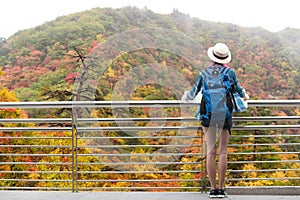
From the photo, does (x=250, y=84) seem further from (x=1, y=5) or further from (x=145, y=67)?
(x=1, y=5)

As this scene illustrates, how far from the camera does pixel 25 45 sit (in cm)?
2141

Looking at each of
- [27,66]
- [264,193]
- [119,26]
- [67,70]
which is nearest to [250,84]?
[119,26]

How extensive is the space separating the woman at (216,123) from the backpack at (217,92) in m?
0.02

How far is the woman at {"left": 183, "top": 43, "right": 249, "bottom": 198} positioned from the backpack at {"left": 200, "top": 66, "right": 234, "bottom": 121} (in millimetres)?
20

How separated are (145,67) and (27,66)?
15.4m

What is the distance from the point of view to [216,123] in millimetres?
3777

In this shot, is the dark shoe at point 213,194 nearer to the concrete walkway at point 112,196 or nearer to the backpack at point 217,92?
the concrete walkway at point 112,196

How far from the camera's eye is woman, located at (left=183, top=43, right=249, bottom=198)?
3762 mm

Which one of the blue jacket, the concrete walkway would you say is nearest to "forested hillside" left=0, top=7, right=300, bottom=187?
the concrete walkway

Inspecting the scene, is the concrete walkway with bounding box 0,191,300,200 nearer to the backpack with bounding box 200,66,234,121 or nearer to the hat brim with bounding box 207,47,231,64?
the backpack with bounding box 200,66,234,121

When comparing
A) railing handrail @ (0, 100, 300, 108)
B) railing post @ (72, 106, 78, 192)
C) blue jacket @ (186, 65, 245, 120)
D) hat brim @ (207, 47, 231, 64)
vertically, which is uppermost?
hat brim @ (207, 47, 231, 64)

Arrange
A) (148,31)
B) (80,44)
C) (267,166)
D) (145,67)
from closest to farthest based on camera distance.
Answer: (148,31) → (145,67) → (267,166) → (80,44)

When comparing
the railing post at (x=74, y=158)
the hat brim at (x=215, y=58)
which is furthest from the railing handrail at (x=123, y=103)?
the hat brim at (x=215, y=58)

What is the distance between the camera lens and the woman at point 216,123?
12.3ft
